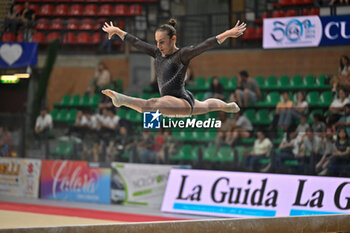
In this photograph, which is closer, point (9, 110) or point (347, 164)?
point (347, 164)

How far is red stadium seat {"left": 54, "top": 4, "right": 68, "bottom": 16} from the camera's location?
344 inches

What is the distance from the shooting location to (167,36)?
530cm

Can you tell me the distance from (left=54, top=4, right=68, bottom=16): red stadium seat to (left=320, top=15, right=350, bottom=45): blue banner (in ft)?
12.4

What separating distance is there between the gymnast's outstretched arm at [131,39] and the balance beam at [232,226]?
1.71 metres

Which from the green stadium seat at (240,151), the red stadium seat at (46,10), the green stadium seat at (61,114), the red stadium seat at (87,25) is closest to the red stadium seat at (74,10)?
the red stadium seat at (46,10)

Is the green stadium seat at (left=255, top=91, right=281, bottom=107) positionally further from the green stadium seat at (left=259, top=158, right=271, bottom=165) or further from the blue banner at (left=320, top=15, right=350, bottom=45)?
the green stadium seat at (left=259, top=158, right=271, bottom=165)

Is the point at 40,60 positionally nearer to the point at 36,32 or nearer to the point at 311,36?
the point at 36,32

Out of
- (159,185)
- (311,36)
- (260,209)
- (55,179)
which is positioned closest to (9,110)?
(55,179)

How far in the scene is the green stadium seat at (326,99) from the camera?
9.27 m

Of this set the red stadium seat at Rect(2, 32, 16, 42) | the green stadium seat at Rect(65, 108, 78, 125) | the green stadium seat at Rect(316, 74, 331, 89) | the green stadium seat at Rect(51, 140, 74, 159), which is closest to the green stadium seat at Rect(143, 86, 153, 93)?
the green stadium seat at Rect(65, 108, 78, 125)

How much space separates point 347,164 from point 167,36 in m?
5.74

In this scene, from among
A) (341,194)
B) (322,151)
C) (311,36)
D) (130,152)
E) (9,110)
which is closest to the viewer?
(311,36)

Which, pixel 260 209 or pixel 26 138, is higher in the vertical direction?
pixel 26 138

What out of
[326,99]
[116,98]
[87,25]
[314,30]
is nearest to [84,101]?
[87,25]
